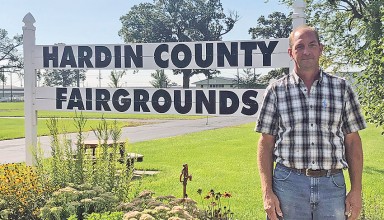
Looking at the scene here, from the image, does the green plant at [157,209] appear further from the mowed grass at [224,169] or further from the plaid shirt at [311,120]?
the mowed grass at [224,169]

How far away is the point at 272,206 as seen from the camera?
320 centimetres

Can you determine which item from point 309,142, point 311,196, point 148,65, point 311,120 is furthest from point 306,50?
point 148,65

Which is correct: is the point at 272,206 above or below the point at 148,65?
below

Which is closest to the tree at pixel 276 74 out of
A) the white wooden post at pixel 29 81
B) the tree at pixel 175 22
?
the white wooden post at pixel 29 81

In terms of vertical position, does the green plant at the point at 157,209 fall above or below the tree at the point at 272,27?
below

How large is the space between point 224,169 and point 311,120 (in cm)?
816

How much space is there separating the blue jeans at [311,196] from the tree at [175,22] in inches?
2329

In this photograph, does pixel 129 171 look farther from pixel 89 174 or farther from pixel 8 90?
pixel 8 90

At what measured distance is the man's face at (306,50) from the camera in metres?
3.18

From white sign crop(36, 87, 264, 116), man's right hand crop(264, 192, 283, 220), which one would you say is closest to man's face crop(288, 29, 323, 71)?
man's right hand crop(264, 192, 283, 220)

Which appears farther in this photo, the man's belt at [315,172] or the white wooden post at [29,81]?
the white wooden post at [29,81]

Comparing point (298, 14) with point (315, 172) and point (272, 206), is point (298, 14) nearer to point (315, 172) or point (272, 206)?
point (315, 172)

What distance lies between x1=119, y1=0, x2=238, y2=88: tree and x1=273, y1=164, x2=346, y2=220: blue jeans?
59.2m

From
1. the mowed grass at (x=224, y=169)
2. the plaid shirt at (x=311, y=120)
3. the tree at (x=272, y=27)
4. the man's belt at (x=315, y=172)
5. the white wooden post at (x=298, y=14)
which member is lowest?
the mowed grass at (x=224, y=169)
